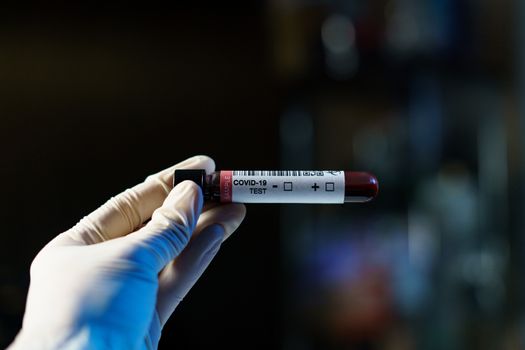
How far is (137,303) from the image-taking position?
53cm

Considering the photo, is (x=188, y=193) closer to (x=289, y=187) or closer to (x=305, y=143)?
(x=289, y=187)

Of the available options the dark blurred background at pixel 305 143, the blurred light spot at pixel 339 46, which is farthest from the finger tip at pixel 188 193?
the blurred light spot at pixel 339 46

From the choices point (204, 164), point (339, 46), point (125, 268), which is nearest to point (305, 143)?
point (339, 46)

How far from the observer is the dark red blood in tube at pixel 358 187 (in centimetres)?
58

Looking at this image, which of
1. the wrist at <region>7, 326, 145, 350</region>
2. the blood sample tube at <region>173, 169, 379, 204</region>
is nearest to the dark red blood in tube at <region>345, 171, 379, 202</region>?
the blood sample tube at <region>173, 169, 379, 204</region>

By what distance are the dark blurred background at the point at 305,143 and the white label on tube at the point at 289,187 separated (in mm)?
440

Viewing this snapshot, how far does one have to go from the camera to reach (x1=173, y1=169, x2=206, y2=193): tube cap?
23.9 inches

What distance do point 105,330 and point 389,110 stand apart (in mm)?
994

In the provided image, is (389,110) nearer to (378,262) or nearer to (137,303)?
(378,262)

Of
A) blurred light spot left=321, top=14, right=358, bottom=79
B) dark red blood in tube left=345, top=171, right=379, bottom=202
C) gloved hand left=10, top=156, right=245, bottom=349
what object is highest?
blurred light spot left=321, top=14, right=358, bottom=79

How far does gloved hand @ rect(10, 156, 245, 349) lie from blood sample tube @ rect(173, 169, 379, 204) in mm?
45

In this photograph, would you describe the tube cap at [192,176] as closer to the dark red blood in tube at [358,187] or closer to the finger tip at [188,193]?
the finger tip at [188,193]

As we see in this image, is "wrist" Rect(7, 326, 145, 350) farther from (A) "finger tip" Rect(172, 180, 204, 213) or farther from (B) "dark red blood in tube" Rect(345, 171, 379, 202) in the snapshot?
(B) "dark red blood in tube" Rect(345, 171, 379, 202)

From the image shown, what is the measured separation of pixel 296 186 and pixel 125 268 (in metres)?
0.21
